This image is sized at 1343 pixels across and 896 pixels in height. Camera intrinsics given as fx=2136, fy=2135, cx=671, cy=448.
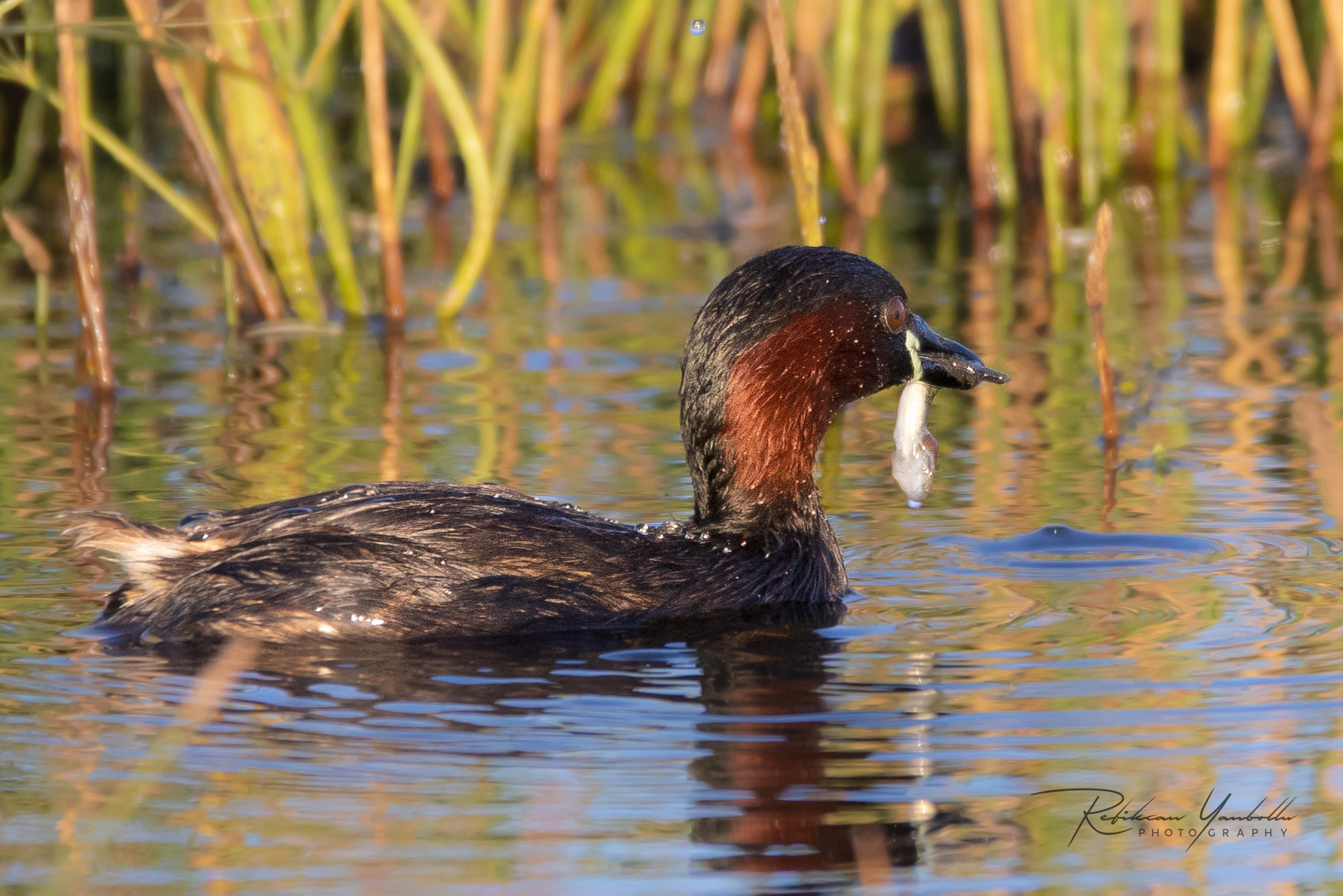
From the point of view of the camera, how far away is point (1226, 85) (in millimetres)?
12758

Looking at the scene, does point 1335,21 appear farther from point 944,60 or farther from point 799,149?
point 799,149

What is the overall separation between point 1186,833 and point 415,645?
202cm

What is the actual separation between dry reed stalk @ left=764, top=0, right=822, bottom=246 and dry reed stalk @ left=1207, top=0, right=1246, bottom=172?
5.78m

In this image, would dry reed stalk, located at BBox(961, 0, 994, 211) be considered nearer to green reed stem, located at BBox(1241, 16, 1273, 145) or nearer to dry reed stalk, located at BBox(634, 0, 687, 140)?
green reed stem, located at BBox(1241, 16, 1273, 145)

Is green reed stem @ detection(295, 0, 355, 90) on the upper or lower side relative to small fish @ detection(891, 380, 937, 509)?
upper

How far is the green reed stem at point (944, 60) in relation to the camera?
12.7 m

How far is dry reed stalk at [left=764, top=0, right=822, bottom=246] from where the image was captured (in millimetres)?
7133

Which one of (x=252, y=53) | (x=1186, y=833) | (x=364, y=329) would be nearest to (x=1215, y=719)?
(x=1186, y=833)

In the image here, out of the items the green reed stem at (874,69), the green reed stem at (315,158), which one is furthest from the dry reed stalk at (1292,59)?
the green reed stem at (315,158)

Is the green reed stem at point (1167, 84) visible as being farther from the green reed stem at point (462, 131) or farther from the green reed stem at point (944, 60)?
the green reed stem at point (462, 131)

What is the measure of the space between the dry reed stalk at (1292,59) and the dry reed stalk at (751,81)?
346 centimetres

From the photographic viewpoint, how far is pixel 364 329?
31.4ft

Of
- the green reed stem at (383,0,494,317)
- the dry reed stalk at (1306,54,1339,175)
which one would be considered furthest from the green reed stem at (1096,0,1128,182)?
the green reed stem at (383,0,494,317)

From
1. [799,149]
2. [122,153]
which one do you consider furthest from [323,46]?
[799,149]
